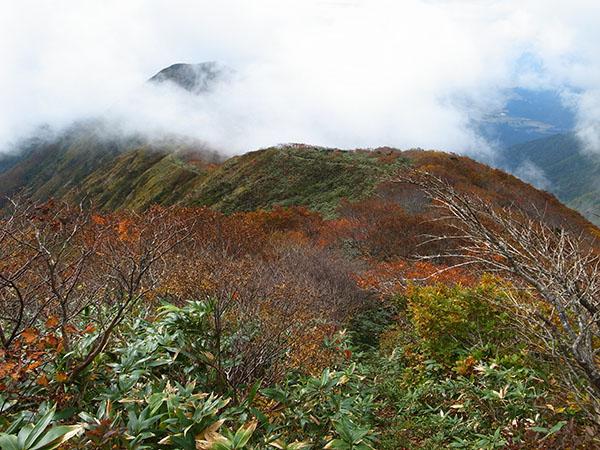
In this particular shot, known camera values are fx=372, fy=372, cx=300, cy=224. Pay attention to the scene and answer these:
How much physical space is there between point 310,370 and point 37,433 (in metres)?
2.32

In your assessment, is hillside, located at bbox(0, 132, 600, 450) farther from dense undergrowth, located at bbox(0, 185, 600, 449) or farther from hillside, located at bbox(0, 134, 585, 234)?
hillside, located at bbox(0, 134, 585, 234)

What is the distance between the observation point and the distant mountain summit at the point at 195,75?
175500 mm

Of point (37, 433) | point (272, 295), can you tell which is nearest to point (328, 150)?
point (272, 295)

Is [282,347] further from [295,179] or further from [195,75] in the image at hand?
[195,75]

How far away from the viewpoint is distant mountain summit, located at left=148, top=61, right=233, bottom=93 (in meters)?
176

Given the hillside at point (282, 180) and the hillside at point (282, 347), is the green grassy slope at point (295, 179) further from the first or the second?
the hillside at point (282, 347)

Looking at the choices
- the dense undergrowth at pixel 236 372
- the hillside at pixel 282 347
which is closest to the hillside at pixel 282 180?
the hillside at pixel 282 347

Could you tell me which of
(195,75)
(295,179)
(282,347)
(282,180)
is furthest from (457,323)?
(195,75)

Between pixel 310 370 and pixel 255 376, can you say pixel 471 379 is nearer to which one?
pixel 310 370

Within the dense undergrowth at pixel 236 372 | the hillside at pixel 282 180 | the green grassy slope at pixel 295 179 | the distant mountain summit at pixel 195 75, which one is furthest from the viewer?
the distant mountain summit at pixel 195 75

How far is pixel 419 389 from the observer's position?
4.40 metres

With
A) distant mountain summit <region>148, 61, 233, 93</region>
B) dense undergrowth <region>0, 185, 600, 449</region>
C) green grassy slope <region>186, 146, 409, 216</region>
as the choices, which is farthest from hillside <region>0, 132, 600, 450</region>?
distant mountain summit <region>148, 61, 233, 93</region>

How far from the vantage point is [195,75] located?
600ft

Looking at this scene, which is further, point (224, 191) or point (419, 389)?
point (224, 191)
